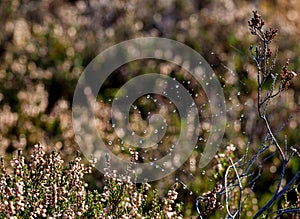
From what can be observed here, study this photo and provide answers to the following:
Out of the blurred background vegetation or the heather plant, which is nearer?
the heather plant

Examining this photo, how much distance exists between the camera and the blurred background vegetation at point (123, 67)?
469cm

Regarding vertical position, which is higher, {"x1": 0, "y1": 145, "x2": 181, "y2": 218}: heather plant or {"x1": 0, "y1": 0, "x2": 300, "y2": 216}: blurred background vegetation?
{"x1": 0, "y1": 0, "x2": 300, "y2": 216}: blurred background vegetation

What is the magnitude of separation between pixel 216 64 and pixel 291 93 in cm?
90

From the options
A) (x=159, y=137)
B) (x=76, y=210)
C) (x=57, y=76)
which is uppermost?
(x=57, y=76)

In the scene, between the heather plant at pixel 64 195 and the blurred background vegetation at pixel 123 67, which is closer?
the heather plant at pixel 64 195

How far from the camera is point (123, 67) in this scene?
6297 mm

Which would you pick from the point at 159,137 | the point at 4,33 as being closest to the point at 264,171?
the point at 159,137

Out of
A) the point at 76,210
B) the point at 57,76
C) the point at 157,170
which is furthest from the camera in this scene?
the point at 57,76

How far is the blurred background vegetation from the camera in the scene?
15.4 ft

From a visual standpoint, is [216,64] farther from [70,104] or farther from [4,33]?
[4,33]

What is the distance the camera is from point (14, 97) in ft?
18.5

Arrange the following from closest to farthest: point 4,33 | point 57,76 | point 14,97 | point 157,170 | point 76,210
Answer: point 76,210
point 157,170
point 14,97
point 57,76
point 4,33

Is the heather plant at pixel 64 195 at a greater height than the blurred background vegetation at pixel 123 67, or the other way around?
the blurred background vegetation at pixel 123 67

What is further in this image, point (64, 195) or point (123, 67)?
point (123, 67)
